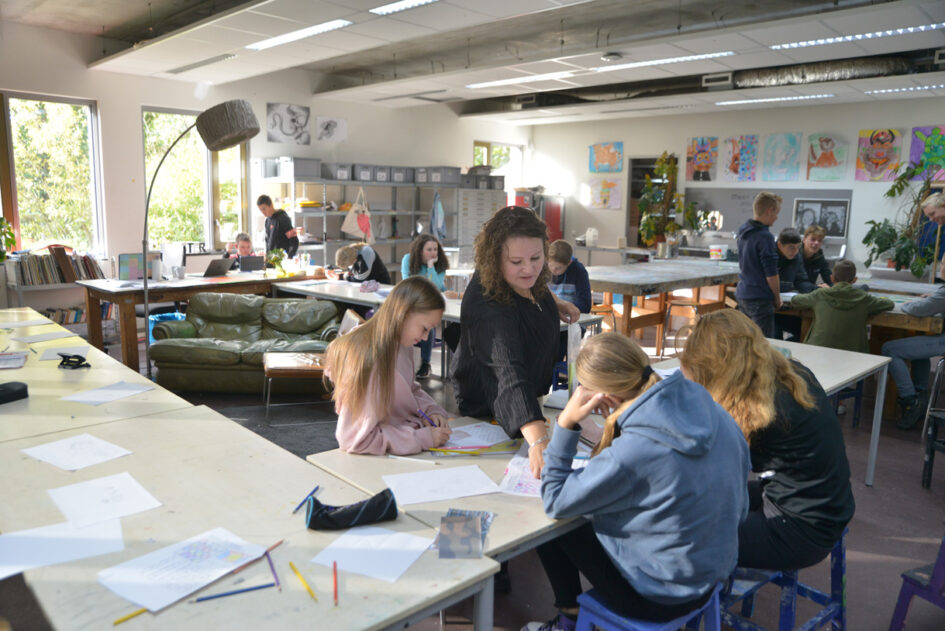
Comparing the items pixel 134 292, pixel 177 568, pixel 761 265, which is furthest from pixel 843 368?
pixel 134 292

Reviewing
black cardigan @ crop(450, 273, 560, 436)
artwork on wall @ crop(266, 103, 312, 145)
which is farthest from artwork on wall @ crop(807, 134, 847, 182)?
black cardigan @ crop(450, 273, 560, 436)

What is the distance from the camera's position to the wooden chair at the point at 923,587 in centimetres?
203

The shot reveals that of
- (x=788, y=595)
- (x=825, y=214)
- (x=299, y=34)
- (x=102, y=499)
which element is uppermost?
(x=299, y=34)

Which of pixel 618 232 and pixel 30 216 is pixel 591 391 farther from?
pixel 618 232

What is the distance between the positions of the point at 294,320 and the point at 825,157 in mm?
7455

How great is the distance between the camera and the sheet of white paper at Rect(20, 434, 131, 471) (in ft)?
6.27

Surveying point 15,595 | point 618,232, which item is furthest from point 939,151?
point 15,595

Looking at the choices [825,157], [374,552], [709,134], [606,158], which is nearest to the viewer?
[374,552]

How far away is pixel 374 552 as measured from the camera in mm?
1434

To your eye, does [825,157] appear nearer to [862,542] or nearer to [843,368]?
[843,368]

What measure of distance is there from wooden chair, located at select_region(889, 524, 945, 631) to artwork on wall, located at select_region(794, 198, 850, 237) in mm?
7836

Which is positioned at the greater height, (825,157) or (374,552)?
(825,157)

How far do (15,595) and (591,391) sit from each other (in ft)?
7.00

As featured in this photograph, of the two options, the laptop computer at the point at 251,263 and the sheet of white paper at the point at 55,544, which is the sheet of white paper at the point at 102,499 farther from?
the laptop computer at the point at 251,263
